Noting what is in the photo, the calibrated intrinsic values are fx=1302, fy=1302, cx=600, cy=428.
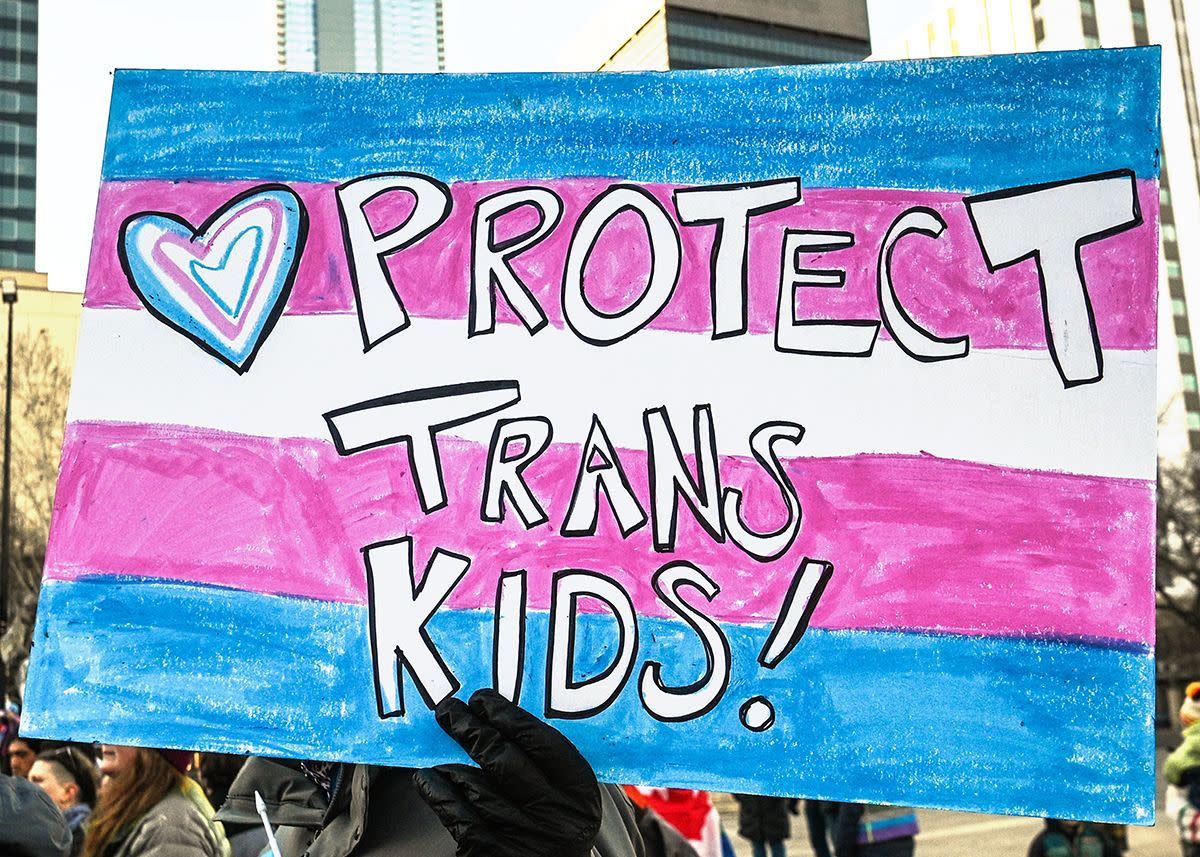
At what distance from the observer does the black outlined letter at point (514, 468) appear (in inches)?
72.0

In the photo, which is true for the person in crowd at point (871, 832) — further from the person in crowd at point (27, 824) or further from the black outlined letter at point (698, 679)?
the black outlined letter at point (698, 679)

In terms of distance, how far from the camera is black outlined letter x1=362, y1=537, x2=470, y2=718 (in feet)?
5.77

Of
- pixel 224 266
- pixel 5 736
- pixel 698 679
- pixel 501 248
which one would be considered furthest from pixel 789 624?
pixel 5 736

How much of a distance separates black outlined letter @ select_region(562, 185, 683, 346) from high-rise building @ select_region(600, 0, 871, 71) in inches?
3751

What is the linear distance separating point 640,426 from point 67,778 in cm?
387

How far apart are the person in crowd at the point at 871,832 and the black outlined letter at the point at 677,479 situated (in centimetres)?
574

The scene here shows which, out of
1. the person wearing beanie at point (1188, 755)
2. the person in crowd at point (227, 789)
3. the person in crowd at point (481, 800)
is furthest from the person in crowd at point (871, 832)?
the person in crowd at point (481, 800)

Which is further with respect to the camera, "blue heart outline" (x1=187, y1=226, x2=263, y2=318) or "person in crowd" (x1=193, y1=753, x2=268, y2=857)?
"person in crowd" (x1=193, y1=753, x2=268, y2=857)

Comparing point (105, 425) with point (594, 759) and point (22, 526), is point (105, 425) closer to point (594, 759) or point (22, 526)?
point (594, 759)

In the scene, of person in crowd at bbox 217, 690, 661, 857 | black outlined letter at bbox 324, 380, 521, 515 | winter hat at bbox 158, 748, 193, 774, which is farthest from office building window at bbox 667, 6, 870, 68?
person in crowd at bbox 217, 690, 661, 857

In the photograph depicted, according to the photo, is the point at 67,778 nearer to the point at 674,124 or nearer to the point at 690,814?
the point at 690,814

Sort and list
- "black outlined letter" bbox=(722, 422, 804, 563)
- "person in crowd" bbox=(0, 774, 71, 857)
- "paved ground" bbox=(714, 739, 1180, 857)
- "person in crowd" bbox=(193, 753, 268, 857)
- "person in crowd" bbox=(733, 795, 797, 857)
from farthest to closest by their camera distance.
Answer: "paved ground" bbox=(714, 739, 1180, 857), "person in crowd" bbox=(733, 795, 797, 857), "person in crowd" bbox=(193, 753, 268, 857), "person in crowd" bbox=(0, 774, 71, 857), "black outlined letter" bbox=(722, 422, 804, 563)

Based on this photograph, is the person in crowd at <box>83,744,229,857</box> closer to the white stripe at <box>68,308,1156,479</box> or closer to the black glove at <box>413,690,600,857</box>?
the white stripe at <box>68,308,1156,479</box>

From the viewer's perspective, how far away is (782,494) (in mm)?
1827
